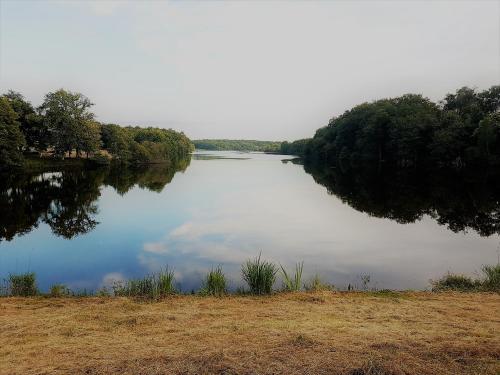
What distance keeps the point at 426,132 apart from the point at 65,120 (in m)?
80.9

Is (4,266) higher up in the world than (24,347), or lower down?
lower down

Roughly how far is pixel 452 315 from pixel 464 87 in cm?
9817

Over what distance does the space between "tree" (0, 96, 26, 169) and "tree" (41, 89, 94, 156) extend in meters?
16.6

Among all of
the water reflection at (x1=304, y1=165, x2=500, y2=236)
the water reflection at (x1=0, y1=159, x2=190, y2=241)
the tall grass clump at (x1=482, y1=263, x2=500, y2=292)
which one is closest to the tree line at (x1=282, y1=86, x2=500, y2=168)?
the water reflection at (x1=304, y1=165, x2=500, y2=236)

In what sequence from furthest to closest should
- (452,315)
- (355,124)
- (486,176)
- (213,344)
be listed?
(355,124), (486,176), (452,315), (213,344)

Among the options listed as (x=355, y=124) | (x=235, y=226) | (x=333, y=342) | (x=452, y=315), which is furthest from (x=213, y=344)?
(x=355, y=124)

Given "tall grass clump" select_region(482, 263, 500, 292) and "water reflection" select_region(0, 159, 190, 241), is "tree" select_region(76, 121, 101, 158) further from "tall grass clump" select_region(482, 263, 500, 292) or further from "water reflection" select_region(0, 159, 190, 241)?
"tall grass clump" select_region(482, 263, 500, 292)

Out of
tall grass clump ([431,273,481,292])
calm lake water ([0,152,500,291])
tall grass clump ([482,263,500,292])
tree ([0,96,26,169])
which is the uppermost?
tree ([0,96,26,169])

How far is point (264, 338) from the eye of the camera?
28.1 ft

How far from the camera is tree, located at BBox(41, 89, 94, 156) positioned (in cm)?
8856

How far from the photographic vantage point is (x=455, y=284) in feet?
50.2

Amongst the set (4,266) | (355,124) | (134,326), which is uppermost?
(355,124)

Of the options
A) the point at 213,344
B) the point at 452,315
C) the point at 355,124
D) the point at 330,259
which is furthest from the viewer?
the point at 355,124

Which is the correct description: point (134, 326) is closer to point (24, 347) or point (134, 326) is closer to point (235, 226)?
point (24, 347)
